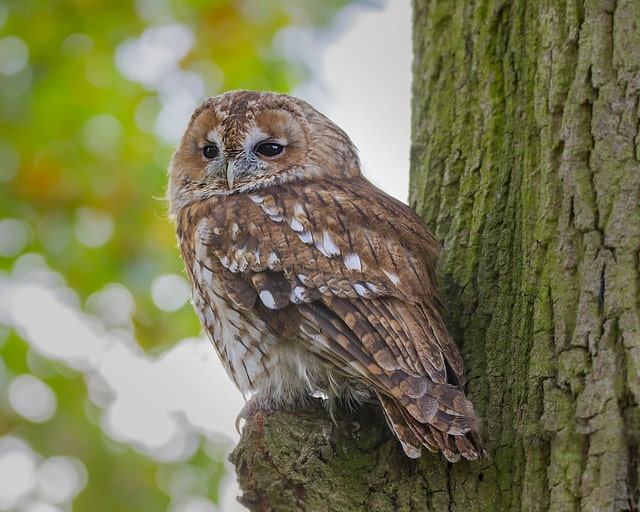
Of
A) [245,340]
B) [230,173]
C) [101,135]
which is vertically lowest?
[245,340]

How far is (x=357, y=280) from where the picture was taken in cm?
226

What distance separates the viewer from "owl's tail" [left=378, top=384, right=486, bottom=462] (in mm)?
1883

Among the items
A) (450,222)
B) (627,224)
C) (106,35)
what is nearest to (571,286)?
(627,224)

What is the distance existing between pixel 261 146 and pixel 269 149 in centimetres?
3

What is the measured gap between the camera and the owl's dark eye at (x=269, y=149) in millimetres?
3068

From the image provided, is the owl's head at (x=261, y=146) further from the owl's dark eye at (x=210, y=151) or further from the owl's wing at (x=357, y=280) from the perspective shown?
the owl's wing at (x=357, y=280)

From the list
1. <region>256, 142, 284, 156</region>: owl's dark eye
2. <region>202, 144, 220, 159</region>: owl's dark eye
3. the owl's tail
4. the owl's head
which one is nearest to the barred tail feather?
the owl's tail

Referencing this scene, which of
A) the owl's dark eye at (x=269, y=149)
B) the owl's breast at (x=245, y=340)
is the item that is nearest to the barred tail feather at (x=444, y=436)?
the owl's breast at (x=245, y=340)

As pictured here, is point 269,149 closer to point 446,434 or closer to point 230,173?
point 230,173

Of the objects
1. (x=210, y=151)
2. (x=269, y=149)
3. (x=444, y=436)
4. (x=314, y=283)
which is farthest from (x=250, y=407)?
(x=210, y=151)

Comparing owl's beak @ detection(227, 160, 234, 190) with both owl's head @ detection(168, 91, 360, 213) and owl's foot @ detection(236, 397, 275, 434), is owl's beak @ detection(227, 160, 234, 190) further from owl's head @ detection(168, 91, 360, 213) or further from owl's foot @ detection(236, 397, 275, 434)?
owl's foot @ detection(236, 397, 275, 434)

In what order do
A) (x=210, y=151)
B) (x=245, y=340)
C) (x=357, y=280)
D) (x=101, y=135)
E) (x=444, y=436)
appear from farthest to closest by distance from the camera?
(x=101, y=135)
(x=210, y=151)
(x=245, y=340)
(x=357, y=280)
(x=444, y=436)

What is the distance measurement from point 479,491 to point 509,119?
115 cm

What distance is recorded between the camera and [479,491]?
1908mm
